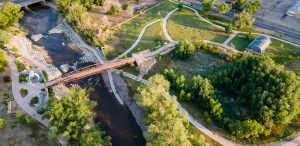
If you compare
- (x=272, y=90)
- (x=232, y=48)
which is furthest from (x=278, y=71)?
(x=232, y=48)

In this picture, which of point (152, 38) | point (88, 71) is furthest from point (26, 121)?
point (152, 38)

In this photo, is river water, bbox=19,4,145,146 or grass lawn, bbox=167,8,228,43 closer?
river water, bbox=19,4,145,146

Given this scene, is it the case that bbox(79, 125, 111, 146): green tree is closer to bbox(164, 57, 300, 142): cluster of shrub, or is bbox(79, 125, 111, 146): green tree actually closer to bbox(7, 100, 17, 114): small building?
bbox(7, 100, 17, 114): small building

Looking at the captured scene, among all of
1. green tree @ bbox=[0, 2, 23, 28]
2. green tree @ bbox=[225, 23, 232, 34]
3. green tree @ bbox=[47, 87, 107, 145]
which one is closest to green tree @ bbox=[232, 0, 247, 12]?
green tree @ bbox=[225, 23, 232, 34]

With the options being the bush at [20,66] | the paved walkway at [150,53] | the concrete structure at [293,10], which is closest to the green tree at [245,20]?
the concrete structure at [293,10]

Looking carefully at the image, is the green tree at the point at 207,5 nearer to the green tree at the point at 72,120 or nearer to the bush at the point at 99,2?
the bush at the point at 99,2
